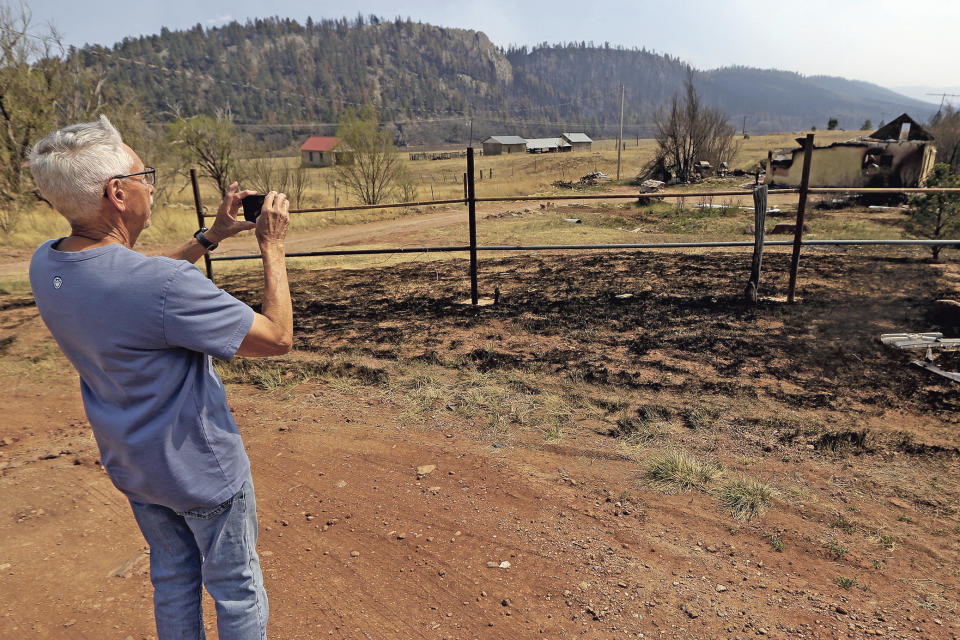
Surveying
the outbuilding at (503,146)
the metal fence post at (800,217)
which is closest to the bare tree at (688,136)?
the metal fence post at (800,217)

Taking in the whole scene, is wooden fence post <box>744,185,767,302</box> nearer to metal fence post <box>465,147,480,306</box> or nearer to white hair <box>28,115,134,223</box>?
metal fence post <box>465,147,480,306</box>

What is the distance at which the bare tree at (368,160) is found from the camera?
24359 mm

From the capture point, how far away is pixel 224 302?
59.1 inches

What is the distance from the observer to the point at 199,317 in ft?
4.76

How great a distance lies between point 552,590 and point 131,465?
180 cm

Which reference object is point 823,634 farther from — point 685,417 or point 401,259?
point 401,259

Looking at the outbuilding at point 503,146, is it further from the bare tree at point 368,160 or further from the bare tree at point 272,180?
the bare tree at point 272,180

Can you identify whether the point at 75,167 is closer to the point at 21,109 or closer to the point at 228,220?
the point at 228,220

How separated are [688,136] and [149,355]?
38.1 meters

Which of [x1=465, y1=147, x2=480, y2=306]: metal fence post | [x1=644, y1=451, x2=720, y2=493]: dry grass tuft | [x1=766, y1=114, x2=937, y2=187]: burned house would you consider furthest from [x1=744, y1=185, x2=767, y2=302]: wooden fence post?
[x1=766, y1=114, x2=937, y2=187]: burned house

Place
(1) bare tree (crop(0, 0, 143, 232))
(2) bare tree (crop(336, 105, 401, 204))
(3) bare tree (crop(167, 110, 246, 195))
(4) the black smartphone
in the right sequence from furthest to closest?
(3) bare tree (crop(167, 110, 246, 195)) < (2) bare tree (crop(336, 105, 401, 204)) < (1) bare tree (crop(0, 0, 143, 232)) < (4) the black smartphone

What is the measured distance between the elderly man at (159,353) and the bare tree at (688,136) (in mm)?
36393

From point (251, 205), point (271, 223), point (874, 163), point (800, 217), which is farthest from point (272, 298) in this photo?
point (874, 163)

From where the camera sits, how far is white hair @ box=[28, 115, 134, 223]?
4.56 ft
